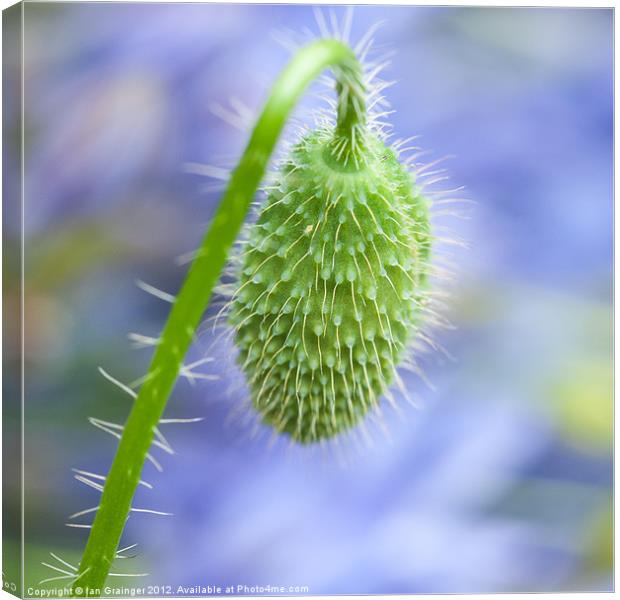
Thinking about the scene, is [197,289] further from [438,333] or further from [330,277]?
[438,333]

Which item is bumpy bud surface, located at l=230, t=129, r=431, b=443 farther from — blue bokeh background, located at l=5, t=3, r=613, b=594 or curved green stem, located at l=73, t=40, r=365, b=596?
blue bokeh background, located at l=5, t=3, r=613, b=594

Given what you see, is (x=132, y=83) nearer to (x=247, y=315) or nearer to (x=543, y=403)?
(x=247, y=315)

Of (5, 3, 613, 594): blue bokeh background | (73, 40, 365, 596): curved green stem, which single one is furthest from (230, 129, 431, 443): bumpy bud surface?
(5, 3, 613, 594): blue bokeh background

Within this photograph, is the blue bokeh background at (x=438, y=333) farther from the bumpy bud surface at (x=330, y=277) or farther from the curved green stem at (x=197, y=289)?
the curved green stem at (x=197, y=289)

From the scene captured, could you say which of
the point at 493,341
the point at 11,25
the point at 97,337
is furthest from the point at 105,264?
the point at 493,341

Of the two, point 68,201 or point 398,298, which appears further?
point 68,201

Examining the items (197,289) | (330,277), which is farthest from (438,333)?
(197,289)
